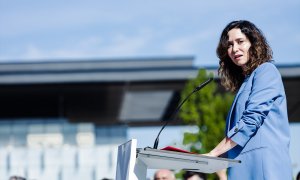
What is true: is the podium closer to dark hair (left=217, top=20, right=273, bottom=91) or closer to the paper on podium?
the paper on podium

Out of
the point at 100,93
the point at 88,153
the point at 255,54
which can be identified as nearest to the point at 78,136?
the point at 88,153

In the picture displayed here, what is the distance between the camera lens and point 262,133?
4555mm

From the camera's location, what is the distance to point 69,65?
3528cm

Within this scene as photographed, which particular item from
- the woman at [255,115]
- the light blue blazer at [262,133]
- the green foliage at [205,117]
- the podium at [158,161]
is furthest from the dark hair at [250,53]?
the green foliage at [205,117]

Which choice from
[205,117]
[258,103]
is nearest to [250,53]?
[258,103]

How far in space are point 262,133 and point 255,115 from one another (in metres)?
0.11

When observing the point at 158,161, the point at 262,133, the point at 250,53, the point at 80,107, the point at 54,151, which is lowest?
the point at 54,151

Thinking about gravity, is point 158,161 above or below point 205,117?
above

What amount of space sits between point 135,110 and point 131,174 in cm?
3746

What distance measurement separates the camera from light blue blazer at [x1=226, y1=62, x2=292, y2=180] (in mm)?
4496

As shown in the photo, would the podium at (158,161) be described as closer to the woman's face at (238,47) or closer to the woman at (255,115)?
the woman at (255,115)

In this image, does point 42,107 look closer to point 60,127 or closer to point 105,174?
point 60,127

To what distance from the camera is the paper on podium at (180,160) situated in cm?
422

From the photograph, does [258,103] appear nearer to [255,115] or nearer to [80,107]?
[255,115]
